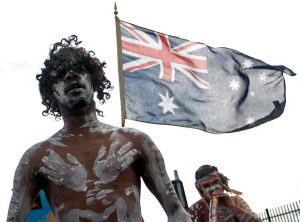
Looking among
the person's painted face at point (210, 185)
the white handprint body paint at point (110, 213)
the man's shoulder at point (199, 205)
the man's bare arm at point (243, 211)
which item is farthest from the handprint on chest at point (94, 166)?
the man's shoulder at point (199, 205)

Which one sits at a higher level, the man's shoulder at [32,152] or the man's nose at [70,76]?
the man's nose at [70,76]

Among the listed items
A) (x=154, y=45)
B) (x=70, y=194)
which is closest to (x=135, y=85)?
(x=154, y=45)

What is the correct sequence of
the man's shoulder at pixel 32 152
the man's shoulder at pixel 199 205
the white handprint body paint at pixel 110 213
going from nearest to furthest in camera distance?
1. the white handprint body paint at pixel 110 213
2. the man's shoulder at pixel 32 152
3. the man's shoulder at pixel 199 205

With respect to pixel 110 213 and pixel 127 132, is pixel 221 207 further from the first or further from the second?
pixel 110 213

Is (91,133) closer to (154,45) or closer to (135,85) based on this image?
(135,85)

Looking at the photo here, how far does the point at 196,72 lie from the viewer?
1123 centimetres

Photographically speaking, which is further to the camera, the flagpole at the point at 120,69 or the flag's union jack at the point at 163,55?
the flag's union jack at the point at 163,55

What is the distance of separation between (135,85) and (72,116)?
6.88m

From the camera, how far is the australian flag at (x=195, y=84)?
10281 millimetres

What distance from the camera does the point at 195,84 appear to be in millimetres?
11141

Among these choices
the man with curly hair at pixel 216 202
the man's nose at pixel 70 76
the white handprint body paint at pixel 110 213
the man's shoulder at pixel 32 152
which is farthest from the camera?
the man with curly hair at pixel 216 202

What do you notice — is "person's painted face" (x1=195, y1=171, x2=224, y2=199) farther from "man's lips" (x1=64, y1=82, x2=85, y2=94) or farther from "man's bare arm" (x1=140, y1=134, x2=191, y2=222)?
"man's lips" (x1=64, y1=82, x2=85, y2=94)

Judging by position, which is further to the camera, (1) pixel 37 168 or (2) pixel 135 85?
(2) pixel 135 85

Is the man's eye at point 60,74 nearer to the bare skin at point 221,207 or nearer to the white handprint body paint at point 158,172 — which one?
the white handprint body paint at point 158,172
